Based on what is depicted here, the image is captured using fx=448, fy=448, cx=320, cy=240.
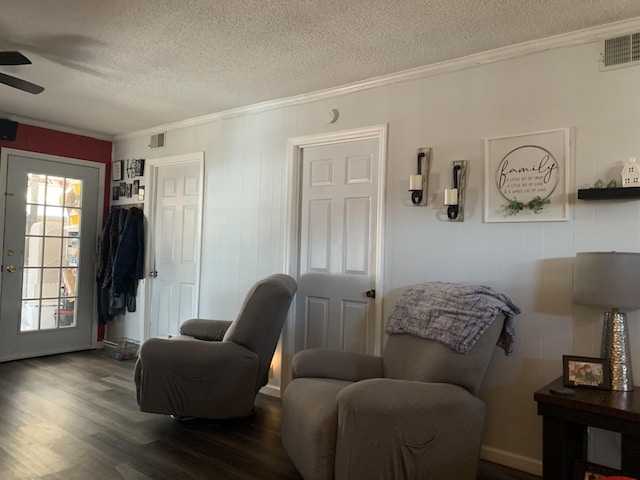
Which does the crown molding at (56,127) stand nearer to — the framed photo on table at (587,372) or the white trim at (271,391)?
the white trim at (271,391)

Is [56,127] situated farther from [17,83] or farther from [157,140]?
[17,83]

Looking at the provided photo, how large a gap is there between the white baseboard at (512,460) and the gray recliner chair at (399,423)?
0.66m

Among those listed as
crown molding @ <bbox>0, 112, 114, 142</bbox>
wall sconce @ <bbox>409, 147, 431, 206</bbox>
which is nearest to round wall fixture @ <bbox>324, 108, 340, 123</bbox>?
wall sconce @ <bbox>409, 147, 431, 206</bbox>

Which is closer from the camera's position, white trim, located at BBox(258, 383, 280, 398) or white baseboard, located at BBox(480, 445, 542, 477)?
white baseboard, located at BBox(480, 445, 542, 477)

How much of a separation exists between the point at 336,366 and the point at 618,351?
142 cm

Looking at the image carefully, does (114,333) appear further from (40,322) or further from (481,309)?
(481,309)

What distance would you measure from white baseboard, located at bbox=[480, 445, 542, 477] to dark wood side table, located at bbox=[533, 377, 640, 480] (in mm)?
375

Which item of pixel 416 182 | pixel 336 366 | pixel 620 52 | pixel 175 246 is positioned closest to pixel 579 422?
pixel 336 366

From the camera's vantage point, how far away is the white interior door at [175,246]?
4.39 m

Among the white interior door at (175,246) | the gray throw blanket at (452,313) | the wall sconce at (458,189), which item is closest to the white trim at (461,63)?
the wall sconce at (458,189)

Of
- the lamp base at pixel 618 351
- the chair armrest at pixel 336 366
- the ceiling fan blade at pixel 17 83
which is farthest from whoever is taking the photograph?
the ceiling fan blade at pixel 17 83

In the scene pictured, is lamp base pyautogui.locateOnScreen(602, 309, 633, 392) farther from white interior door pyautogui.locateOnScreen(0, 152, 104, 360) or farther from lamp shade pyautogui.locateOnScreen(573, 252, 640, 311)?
white interior door pyautogui.locateOnScreen(0, 152, 104, 360)

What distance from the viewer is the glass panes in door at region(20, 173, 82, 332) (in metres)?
4.64

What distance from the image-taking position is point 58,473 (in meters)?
2.29
